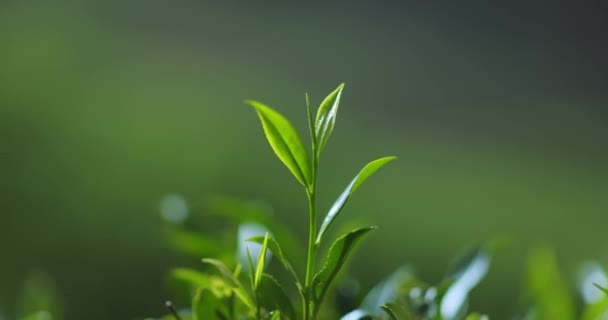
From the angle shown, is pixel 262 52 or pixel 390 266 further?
pixel 262 52

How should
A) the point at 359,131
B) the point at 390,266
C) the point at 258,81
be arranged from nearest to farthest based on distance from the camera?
the point at 390,266, the point at 359,131, the point at 258,81

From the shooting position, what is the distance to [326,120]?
0.19 meters

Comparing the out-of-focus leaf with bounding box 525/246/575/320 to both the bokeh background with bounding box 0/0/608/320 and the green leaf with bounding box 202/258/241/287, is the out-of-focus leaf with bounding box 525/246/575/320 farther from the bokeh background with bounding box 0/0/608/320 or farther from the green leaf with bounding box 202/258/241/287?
the bokeh background with bounding box 0/0/608/320

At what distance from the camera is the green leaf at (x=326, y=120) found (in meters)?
0.19

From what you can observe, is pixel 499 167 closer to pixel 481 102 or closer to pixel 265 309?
pixel 481 102

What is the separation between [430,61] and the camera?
179 cm

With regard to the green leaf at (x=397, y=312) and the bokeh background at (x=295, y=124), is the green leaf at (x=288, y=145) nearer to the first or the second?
the green leaf at (x=397, y=312)

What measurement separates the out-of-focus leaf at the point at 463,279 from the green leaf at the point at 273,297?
60mm

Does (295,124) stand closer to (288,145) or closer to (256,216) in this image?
(256,216)

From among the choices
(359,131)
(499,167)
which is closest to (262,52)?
(359,131)

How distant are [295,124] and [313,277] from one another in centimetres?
128

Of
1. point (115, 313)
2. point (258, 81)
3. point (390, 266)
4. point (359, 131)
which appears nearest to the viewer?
point (115, 313)

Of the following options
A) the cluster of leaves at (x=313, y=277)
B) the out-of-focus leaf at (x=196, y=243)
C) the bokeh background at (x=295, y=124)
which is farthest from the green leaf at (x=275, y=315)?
the bokeh background at (x=295, y=124)

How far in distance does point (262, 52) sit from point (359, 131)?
13.5 inches
